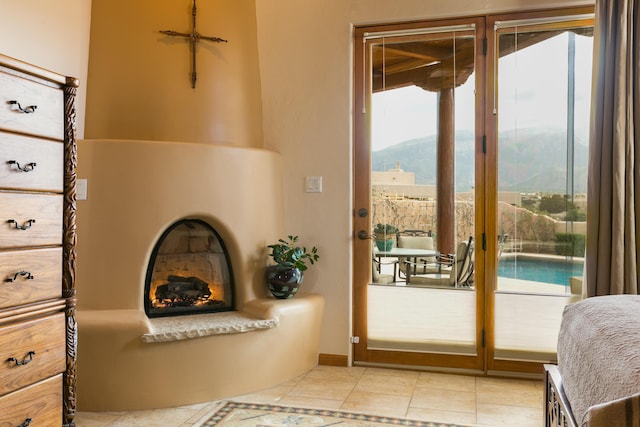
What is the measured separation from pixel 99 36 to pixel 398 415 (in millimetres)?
2809

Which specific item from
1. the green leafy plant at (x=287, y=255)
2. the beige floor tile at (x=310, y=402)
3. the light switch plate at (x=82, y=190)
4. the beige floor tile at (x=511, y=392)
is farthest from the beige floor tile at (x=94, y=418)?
the beige floor tile at (x=511, y=392)

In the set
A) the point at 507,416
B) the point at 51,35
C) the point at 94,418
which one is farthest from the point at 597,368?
the point at 51,35

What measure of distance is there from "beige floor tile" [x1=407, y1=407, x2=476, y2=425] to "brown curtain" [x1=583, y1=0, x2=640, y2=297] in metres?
1.03

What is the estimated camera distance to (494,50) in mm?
3578

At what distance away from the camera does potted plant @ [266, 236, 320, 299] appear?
3.49 m

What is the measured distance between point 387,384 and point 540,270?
121 cm

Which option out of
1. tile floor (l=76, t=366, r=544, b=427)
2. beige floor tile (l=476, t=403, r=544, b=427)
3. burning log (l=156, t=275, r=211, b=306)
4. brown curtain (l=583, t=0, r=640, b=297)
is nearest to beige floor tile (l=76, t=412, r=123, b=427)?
tile floor (l=76, t=366, r=544, b=427)

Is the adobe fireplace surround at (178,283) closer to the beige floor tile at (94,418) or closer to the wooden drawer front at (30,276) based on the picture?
the beige floor tile at (94,418)

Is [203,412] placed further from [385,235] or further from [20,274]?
[385,235]

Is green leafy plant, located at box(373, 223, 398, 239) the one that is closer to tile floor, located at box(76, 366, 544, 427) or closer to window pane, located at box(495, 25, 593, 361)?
window pane, located at box(495, 25, 593, 361)

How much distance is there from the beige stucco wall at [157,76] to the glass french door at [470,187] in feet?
3.12

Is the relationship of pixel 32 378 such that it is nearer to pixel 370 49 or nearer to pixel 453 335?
pixel 453 335

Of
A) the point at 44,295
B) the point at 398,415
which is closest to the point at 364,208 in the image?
the point at 398,415

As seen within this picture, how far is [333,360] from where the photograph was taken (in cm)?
378
